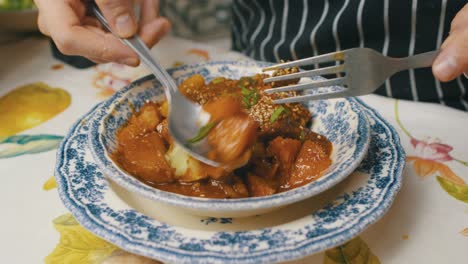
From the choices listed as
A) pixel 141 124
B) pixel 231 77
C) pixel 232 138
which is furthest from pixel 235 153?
pixel 231 77

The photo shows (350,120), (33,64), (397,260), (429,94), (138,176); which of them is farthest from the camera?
(33,64)

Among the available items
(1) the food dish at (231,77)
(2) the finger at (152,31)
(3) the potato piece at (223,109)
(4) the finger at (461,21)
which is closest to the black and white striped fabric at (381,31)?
(1) the food dish at (231,77)

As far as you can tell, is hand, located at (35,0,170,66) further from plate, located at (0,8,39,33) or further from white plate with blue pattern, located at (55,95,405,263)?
plate, located at (0,8,39,33)

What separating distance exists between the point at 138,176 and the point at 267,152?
342mm

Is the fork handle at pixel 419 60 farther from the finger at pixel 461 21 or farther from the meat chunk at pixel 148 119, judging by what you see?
the meat chunk at pixel 148 119

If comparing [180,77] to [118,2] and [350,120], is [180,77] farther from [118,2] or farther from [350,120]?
[350,120]

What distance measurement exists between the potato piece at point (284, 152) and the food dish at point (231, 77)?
0.35 ft

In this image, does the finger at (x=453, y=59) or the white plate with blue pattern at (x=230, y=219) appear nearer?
the white plate with blue pattern at (x=230, y=219)

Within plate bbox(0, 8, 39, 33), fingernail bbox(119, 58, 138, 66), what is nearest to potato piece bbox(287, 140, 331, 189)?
fingernail bbox(119, 58, 138, 66)

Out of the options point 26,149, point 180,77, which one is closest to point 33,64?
point 26,149

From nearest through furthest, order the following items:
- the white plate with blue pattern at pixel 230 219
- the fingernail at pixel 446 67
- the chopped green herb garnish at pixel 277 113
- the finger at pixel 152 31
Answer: the white plate with blue pattern at pixel 230 219 → the fingernail at pixel 446 67 → the chopped green herb garnish at pixel 277 113 → the finger at pixel 152 31

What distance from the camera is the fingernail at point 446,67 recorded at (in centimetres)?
104

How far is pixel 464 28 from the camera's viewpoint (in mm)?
1079

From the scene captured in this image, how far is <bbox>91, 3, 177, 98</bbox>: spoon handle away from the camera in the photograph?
1.28m
